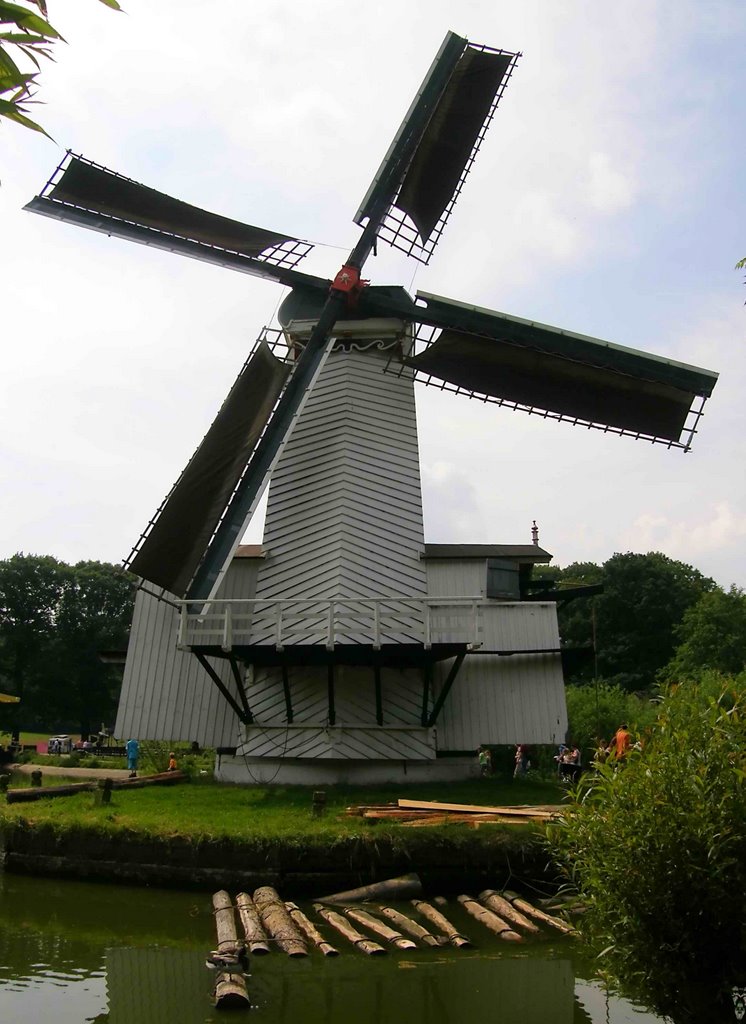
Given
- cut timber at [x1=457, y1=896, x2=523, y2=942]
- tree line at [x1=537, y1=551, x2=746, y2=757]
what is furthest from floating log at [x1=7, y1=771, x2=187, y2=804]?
tree line at [x1=537, y1=551, x2=746, y2=757]

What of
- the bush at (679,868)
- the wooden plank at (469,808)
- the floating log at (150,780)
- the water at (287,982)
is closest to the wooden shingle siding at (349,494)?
the floating log at (150,780)

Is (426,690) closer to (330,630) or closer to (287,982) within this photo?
(330,630)

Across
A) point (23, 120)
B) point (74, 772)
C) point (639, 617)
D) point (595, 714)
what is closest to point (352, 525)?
point (74, 772)

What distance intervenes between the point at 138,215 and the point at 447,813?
13.4m

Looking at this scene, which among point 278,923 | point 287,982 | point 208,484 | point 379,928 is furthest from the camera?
point 208,484

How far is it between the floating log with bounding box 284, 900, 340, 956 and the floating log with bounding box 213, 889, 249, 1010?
69 cm

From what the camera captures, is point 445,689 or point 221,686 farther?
point 221,686

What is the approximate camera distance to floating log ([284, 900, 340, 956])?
31.6ft

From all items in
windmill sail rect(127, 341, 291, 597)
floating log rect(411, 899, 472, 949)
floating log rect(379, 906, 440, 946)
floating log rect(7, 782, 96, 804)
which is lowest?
floating log rect(379, 906, 440, 946)

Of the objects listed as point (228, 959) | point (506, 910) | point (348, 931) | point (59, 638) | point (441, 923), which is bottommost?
point (228, 959)

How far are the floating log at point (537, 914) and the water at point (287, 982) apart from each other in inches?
14.7

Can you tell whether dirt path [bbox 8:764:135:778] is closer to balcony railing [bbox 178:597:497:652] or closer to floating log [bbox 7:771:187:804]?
floating log [bbox 7:771:187:804]

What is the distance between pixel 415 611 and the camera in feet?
56.7

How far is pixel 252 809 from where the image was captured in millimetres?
14672
